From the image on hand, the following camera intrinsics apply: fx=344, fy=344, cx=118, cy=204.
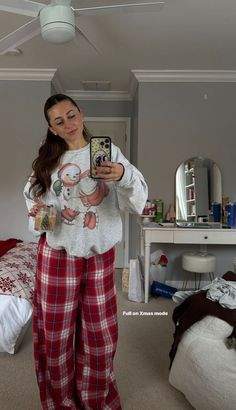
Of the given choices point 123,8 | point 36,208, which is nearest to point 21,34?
point 123,8

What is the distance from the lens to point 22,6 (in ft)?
5.38

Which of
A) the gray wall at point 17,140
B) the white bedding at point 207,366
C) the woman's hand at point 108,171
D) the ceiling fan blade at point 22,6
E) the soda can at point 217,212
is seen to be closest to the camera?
the woman's hand at point 108,171

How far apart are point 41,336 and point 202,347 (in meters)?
0.68

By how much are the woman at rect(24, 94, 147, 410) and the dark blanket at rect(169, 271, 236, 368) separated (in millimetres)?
410

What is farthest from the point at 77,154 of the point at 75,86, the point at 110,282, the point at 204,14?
the point at 75,86

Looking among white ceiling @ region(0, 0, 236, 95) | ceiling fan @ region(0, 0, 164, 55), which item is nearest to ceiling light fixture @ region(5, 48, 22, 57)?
white ceiling @ region(0, 0, 236, 95)

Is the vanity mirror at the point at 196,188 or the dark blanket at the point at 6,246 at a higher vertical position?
the vanity mirror at the point at 196,188

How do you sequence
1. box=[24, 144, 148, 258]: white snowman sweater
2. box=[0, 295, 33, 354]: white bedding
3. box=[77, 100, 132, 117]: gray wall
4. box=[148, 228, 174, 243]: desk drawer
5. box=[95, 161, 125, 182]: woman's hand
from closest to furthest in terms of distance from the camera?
1. box=[95, 161, 125, 182]: woman's hand
2. box=[24, 144, 148, 258]: white snowman sweater
3. box=[0, 295, 33, 354]: white bedding
4. box=[148, 228, 174, 243]: desk drawer
5. box=[77, 100, 132, 117]: gray wall

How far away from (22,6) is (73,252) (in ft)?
4.04

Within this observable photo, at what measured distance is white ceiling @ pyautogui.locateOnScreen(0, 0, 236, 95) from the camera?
2.43 metres

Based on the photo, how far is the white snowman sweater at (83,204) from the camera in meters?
1.21

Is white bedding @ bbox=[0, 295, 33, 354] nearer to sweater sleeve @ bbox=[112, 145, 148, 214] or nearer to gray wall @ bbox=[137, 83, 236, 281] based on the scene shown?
sweater sleeve @ bbox=[112, 145, 148, 214]

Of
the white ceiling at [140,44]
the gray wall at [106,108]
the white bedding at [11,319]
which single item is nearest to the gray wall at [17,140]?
the white ceiling at [140,44]

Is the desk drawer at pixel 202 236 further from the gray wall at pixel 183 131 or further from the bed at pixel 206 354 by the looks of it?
the bed at pixel 206 354
